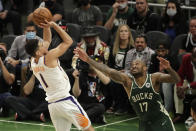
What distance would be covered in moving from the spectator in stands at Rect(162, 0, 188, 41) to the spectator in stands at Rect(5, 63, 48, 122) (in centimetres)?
308

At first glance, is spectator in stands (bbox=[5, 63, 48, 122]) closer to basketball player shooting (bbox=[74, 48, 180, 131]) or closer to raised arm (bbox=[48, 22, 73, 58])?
raised arm (bbox=[48, 22, 73, 58])

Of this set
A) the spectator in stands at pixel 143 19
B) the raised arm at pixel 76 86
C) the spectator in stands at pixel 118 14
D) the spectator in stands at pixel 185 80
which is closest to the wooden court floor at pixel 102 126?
the spectator in stands at pixel 185 80

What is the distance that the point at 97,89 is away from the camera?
10344 millimetres

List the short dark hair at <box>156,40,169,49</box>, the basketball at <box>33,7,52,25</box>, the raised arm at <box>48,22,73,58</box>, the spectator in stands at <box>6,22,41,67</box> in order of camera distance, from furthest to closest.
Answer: the spectator in stands at <box>6,22,41,67</box>, the short dark hair at <box>156,40,169,49</box>, the basketball at <box>33,7,52,25</box>, the raised arm at <box>48,22,73,58</box>

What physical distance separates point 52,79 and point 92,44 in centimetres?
329

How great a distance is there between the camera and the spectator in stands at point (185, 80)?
978 cm

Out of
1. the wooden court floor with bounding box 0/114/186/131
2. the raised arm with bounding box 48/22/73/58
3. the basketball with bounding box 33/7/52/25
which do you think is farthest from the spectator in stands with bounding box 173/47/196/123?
the basketball with bounding box 33/7/52/25

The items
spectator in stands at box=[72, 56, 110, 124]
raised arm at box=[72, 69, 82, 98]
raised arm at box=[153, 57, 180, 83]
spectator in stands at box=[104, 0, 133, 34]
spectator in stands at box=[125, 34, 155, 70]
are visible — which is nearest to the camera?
raised arm at box=[153, 57, 180, 83]

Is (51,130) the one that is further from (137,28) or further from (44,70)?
(137,28)

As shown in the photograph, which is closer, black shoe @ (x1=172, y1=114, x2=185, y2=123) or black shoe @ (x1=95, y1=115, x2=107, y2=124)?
black shoe @ (x1=172, y1=114, x2=185, y2=123)

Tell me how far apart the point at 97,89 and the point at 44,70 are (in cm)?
283

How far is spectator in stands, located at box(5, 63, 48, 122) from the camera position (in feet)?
34.2

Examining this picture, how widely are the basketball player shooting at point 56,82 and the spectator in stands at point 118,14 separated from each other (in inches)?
167

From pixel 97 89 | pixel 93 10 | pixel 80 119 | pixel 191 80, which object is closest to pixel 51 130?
pixel 97 89
